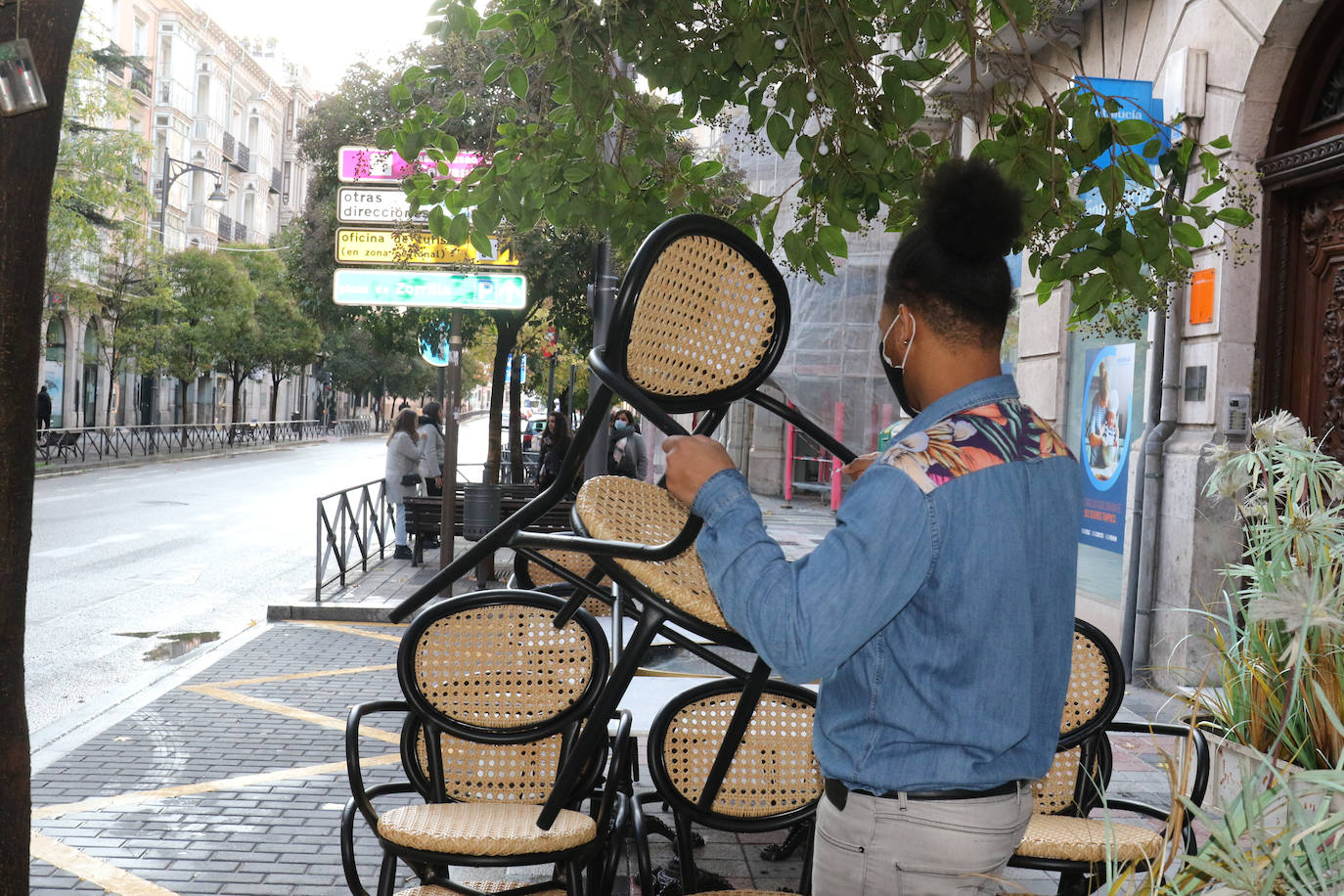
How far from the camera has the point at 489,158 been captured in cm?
437

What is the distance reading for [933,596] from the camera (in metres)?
1.76

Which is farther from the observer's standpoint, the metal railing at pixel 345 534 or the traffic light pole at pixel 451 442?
the metal railing at pixel 345 534

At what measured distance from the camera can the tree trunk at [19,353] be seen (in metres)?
2.67

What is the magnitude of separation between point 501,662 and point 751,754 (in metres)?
0.84

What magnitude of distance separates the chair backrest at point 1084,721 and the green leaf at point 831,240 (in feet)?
4.68

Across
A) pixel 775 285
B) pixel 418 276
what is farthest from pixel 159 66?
pixel 775 285

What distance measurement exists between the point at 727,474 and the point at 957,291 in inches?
17.9

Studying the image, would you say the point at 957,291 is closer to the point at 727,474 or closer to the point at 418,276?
the point at 727,474

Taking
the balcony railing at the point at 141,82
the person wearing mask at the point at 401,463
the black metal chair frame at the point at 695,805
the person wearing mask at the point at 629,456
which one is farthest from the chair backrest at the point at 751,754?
the balcony railing at the point at 141,82

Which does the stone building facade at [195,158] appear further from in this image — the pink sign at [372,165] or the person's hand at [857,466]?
the person's hand at [857,466]

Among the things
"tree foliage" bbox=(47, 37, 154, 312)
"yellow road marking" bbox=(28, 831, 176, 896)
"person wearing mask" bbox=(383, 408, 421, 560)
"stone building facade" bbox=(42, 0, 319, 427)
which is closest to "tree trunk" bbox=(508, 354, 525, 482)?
"person wearing mask" bbox=(383, 408, 421, 560)

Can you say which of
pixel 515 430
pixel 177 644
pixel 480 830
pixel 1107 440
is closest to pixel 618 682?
pixel 480 830

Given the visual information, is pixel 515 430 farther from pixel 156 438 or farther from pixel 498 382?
pixel 156 438

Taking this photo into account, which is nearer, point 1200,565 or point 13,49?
point 13,49
